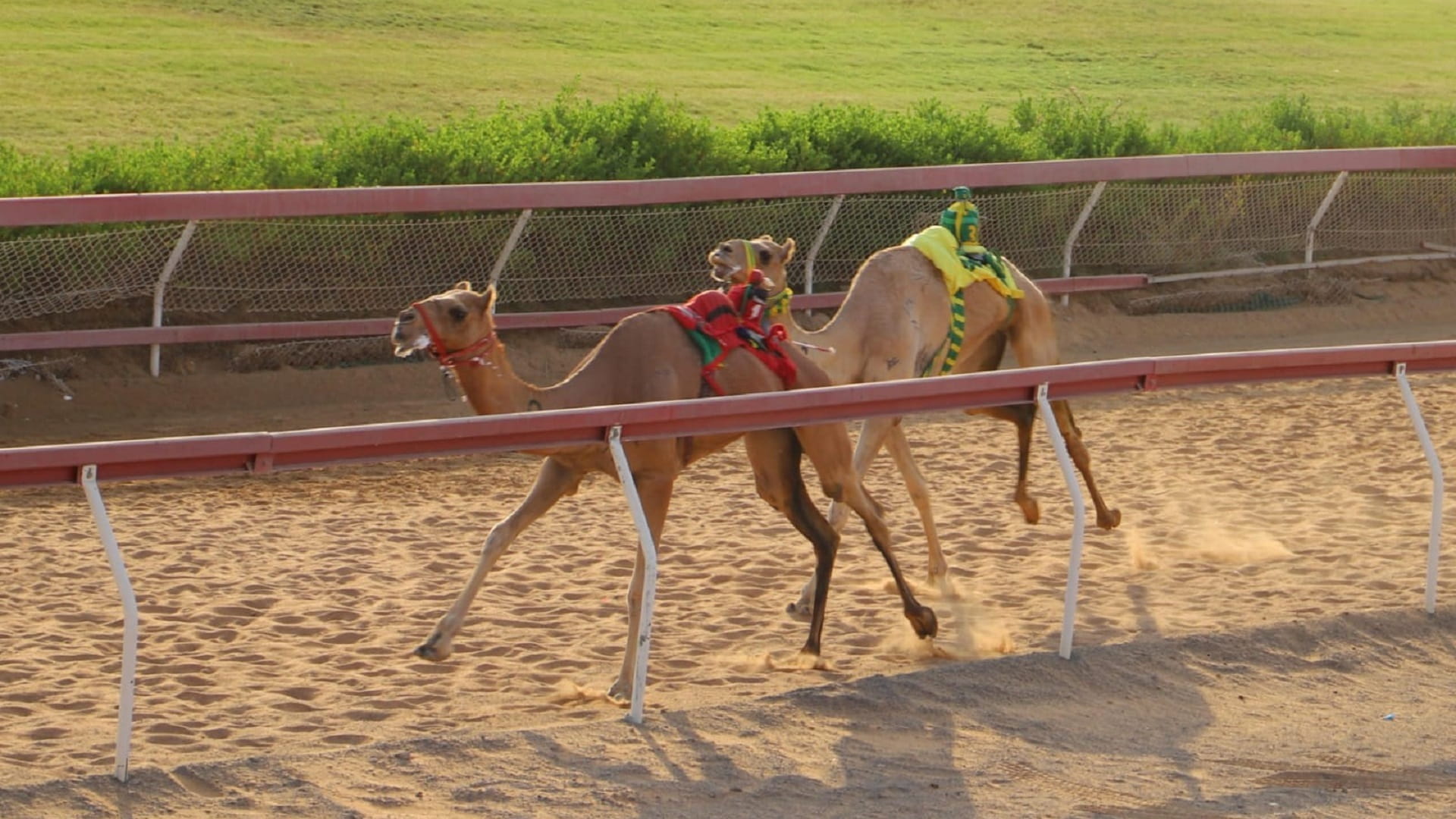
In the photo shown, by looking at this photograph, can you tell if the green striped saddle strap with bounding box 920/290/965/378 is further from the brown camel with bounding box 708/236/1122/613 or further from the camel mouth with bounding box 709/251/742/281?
the camel mouth with bounding box 709/251/742/281

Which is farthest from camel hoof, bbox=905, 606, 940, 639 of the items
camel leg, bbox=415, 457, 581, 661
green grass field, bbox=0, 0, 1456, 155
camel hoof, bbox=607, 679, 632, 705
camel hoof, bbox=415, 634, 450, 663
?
green grass field, bbox=0, 0, 1456, 155

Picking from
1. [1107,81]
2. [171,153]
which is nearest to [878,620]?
[171,153]

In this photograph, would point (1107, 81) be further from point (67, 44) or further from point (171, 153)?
point (171, 153)

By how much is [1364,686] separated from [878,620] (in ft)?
7.24

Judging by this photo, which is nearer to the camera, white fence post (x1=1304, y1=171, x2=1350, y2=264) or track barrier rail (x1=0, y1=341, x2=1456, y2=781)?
track barrier rail (x1=0, y1=341, x2=1456, y2=781)

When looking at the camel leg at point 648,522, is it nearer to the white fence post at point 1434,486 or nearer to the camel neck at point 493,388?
the camel neck at point 493,388

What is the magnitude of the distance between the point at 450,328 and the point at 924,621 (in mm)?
2349

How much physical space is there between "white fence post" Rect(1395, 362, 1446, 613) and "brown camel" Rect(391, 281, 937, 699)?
220 centimetres

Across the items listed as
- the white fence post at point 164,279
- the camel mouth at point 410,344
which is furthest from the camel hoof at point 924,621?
the white fence post at point 164,279

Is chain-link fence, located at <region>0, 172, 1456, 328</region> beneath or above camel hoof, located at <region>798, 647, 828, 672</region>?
above

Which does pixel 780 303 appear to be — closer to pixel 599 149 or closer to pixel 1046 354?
pixel 1046 354

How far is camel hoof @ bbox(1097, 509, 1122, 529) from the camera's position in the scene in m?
10.3

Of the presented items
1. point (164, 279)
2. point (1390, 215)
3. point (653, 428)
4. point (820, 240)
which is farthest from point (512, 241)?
point (1390, 215)

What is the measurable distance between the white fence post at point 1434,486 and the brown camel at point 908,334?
1.87 metres
